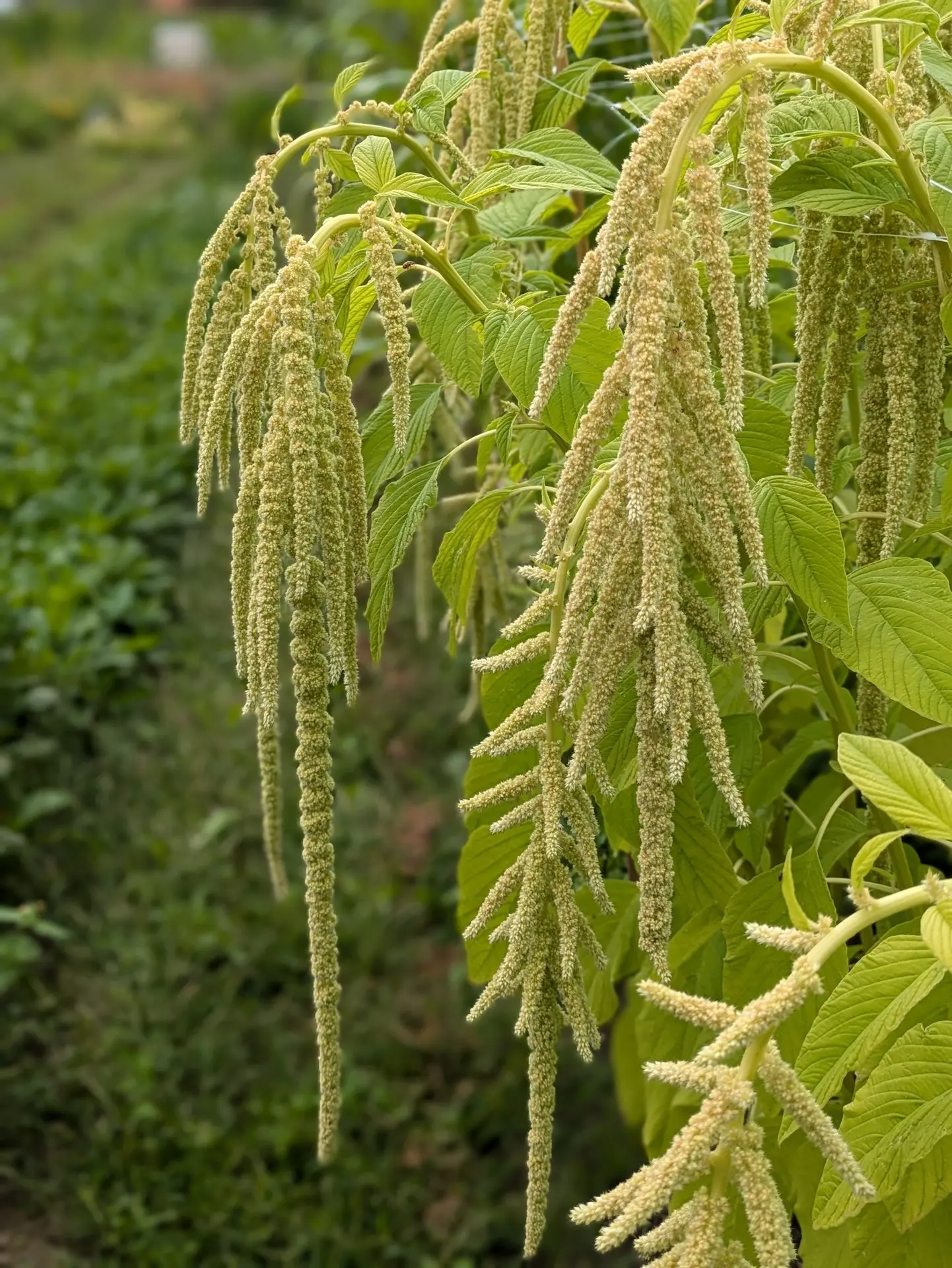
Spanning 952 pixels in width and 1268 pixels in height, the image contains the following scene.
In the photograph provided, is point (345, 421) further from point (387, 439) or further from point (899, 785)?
point (899, 785)

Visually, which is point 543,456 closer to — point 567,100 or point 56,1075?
point 567,100

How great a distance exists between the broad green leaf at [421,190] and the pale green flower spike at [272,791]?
344 millimetres

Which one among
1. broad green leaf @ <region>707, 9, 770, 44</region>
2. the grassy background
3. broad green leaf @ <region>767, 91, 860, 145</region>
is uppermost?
broad green leaf @ <region>707, 9, 770, 44</region>

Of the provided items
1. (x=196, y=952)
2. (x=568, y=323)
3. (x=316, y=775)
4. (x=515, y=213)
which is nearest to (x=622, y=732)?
(x=316, y=775)

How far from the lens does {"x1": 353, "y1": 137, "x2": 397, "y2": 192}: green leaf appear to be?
89 centimetres

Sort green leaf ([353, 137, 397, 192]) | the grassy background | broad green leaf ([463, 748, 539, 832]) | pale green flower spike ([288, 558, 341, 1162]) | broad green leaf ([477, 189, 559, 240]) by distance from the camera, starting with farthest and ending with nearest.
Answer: the grassy background
broad green leaf ([477, 189, 559, 240])
broad green leaf ([463, 748, 539, 832])
green leaf ([353, 137, 397, 192])
pale green flower spike ([288, 558, 341, 1162])

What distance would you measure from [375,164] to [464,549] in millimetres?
276

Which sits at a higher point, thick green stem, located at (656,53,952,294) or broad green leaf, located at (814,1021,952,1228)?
thick green stem, located at (656,53,952,294)

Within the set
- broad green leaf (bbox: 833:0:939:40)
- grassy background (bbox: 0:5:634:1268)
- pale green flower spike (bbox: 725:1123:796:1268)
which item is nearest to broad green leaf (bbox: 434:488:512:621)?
broad green leaf (bbox: 833:0:939:40)

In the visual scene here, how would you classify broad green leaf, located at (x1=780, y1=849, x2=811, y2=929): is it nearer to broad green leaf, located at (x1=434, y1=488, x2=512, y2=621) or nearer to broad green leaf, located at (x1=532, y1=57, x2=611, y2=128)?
broad green leaf, located at (x1=434, y1=488, x2=512, y2=621)

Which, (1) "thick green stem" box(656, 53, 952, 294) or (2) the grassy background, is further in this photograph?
(2) the grassy background

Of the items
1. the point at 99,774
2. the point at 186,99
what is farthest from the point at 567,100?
the point at 186,99

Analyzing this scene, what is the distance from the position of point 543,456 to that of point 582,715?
0.53 m

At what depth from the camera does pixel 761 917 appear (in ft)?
3.04
